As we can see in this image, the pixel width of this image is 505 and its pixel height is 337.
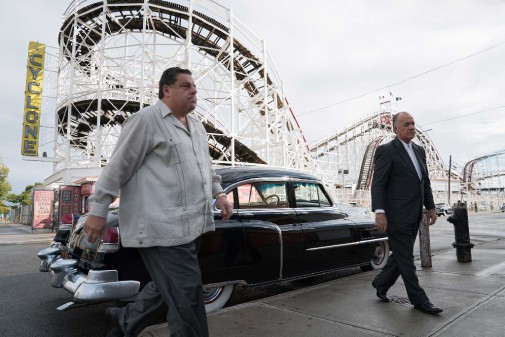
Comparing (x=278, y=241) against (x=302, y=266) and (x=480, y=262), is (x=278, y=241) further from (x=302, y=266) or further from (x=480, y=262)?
(x=480, y=262)

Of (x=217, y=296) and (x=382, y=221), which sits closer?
(x=382, y=221)

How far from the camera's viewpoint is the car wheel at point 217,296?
3.64 m

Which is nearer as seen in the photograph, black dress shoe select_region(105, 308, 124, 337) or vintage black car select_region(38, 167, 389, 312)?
black dress shoe select_region(105, 308, 124, 337)

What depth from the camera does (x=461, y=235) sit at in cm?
566

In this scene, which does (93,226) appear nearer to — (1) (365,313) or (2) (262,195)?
(2) (262,195)

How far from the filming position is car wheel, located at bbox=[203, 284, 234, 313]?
3639 mm

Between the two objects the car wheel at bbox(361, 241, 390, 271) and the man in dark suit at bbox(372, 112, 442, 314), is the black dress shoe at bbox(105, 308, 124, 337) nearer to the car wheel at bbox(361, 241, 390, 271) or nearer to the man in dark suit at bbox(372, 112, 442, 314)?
the man in dark suit at bbox(372, 112, 442, 314)

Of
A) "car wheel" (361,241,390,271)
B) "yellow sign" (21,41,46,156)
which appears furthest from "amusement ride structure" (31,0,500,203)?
"car wheel" (361,241,390,271)

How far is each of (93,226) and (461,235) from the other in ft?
19.0

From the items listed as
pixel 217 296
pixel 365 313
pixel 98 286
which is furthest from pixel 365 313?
pixel 98 286

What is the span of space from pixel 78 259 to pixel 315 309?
2.37 m

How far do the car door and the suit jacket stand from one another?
→ 1073 mm

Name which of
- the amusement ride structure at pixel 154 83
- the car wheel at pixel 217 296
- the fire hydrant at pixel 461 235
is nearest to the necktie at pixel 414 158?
the car wheel at pixel 217 296

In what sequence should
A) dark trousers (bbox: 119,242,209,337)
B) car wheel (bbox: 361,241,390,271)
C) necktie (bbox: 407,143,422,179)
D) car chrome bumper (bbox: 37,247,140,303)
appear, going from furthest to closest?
car wheel (bbox: 361,241,390,271)
necktie (bbox: 407,143,422,179)
car chrome bumper (bbox: 37,247,140,303)
dark trousers (bbox: 119,242,209,337)
